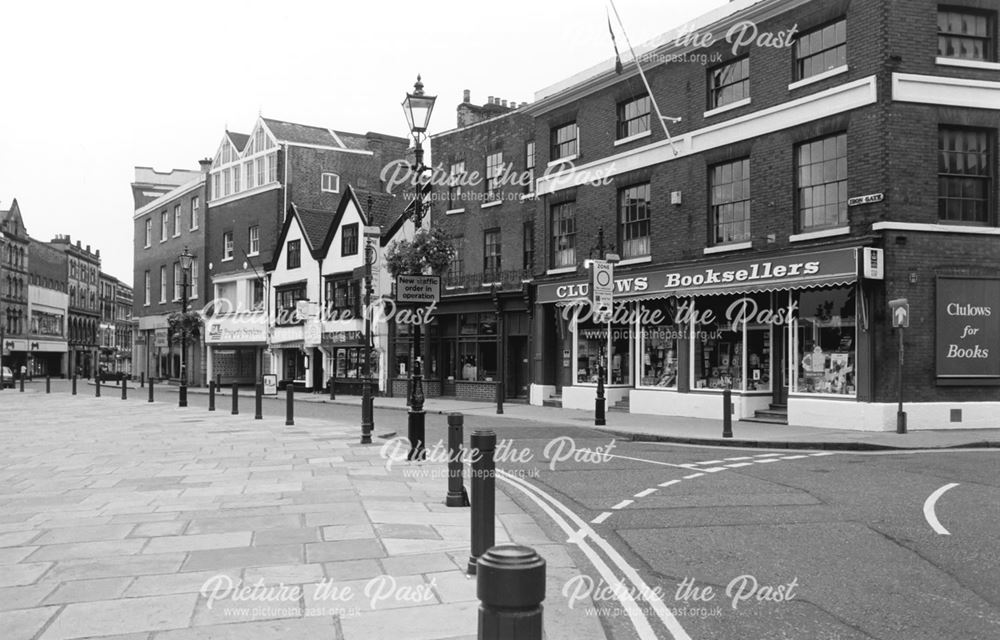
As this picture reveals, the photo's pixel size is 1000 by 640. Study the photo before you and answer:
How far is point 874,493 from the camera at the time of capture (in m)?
9.63

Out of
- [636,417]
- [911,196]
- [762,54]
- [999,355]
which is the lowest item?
[636,417]

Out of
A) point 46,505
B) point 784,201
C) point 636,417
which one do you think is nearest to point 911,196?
point 784,201

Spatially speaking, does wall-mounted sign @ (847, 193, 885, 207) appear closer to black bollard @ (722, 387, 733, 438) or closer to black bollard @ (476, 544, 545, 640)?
black bollard @ (722, 387, 733, 438)

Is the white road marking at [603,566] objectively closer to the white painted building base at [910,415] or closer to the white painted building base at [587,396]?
the white painted building base at [910,415]

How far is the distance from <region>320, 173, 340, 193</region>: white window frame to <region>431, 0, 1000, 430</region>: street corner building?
21.1 meters

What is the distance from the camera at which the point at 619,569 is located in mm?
6496

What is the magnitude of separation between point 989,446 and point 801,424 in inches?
177

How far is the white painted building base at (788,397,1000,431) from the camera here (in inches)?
693

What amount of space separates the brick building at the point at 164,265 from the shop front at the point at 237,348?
1.46 m

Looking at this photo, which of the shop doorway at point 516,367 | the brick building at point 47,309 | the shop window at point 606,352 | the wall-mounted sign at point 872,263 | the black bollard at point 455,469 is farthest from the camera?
the brick building at point 47,309

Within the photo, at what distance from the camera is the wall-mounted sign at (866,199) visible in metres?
17.6

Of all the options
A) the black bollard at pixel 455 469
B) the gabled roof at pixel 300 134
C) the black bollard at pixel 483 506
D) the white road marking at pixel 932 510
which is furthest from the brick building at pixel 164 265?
the black bollard at pixel 483 506

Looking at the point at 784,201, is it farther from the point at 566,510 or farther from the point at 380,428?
the point at 566,510

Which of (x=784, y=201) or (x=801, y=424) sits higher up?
(x=784, y=201)
